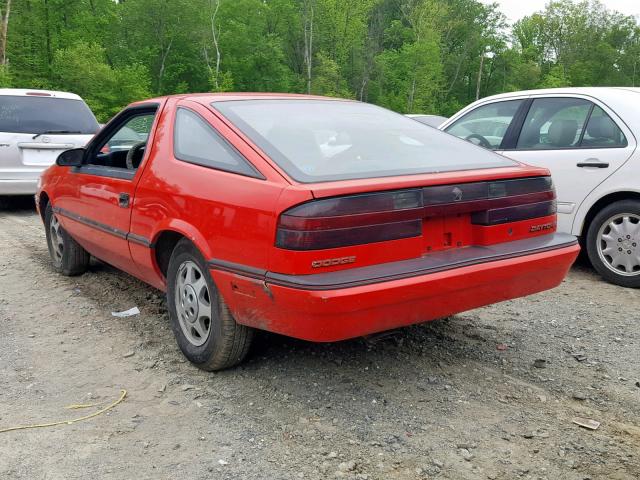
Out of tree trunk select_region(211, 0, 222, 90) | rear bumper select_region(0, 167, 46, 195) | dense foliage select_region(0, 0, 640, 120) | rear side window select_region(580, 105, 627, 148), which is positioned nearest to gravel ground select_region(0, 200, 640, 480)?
rear side window select_region(580, 105, 627, 148)

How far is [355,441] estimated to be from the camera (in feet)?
9.16

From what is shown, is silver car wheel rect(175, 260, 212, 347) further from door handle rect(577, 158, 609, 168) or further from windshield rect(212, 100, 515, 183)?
door handle rect(577, 158, 609, 168)

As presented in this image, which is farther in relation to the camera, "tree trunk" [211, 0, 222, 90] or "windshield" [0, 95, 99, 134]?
"tree trunk" [211, 0, 222, 90]

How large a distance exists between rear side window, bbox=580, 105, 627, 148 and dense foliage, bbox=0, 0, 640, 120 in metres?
25.9

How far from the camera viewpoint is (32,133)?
344 inches

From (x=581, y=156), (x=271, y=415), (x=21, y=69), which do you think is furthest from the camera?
(x=21, y=69)

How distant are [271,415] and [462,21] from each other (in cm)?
7613

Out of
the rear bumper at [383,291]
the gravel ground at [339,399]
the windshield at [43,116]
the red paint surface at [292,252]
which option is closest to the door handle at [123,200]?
the red paint surface at [292,252]

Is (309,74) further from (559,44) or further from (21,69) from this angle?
(559,44)

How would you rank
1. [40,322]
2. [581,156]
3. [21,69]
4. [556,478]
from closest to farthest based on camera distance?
[556,478] < [40,322] < [581,156] < [21,69]

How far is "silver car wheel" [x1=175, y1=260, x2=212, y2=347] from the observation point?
3436 millimetres

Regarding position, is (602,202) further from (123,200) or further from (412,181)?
(123,200)


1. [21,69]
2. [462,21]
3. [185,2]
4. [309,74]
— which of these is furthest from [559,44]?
[21,69]

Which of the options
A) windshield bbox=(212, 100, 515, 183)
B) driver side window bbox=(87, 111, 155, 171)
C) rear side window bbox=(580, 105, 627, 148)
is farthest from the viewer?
rear side window bbox=(580, 105, 627, 148)
